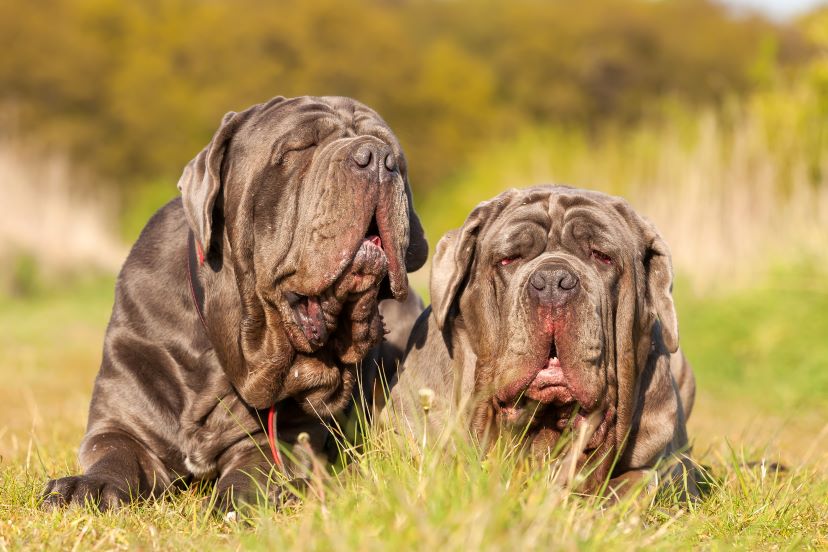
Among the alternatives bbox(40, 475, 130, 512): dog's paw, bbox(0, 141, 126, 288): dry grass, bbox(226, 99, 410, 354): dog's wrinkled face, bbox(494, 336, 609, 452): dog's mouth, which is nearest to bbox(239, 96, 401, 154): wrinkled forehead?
bbox(226, 99, 410, 354): dog's wrinkled face

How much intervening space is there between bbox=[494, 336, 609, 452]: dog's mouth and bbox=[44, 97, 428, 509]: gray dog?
598mm

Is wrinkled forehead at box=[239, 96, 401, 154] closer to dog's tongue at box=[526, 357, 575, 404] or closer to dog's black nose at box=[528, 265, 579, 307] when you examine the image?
dog's black nose at box=[528, 265, 579, 307]

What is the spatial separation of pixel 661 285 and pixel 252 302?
57.0 inches

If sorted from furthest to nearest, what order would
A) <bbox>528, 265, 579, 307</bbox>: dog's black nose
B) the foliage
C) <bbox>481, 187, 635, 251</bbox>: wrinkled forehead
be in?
the foliage, <bbox>481, 187, 635, 251</bbox>: wrinkled forehead, <bbox>528, 265, 579, 307</bbox>: dog's black nose

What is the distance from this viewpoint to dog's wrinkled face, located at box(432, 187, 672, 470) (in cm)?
335

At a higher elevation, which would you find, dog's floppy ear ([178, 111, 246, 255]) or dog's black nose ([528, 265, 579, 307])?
dog's floppy ear ([178, 111, 246, 255])

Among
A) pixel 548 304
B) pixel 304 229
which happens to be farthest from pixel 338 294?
pixel 548 304

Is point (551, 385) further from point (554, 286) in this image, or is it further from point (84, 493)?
point (84, 493)

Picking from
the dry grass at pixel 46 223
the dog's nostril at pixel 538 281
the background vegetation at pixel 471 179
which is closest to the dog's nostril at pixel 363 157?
the dog's nostril at pixel 538 281

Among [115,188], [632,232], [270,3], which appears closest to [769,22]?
[270,3]

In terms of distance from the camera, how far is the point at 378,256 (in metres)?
3.70

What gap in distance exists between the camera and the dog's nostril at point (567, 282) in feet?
10.9

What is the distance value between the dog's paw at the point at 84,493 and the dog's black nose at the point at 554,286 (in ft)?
5.06

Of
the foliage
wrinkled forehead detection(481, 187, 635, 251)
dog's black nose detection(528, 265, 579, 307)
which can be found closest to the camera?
dog's black nose detection(528, 265, 579, 307)
